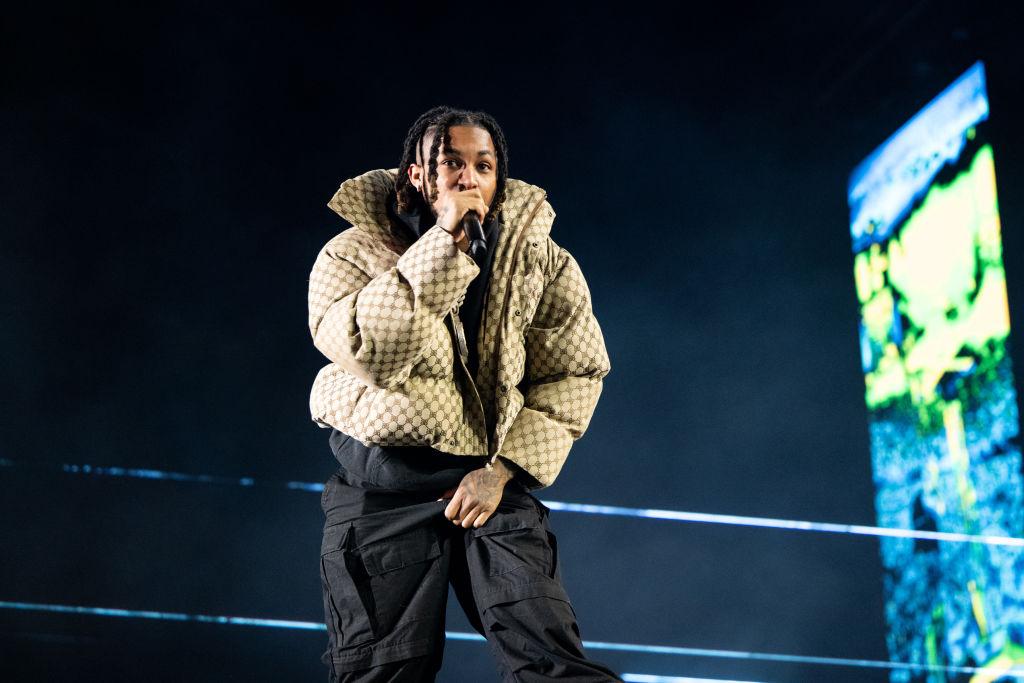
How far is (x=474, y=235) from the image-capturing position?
1405mm

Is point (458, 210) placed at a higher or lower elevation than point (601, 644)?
higher

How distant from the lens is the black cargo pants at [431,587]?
1354mm

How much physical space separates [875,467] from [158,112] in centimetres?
246

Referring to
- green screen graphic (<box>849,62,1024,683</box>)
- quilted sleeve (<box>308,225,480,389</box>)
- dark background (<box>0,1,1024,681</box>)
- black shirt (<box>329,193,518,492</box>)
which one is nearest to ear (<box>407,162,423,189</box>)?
black shirt (<box>329,193,518,492</box>)

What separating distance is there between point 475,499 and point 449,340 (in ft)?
0.72

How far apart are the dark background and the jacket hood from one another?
1.61 metres

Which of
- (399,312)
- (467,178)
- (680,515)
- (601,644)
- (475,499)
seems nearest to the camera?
(399,312)

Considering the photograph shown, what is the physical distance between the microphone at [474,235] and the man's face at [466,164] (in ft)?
0.43

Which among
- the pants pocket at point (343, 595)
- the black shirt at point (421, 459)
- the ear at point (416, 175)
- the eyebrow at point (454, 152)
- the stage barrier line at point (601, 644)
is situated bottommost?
the stage barrier line at point (601, 644)

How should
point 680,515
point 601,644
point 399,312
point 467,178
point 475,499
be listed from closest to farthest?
point 399,312 < point 475,499 < point 467,178 < point 601,644 < point 680,515

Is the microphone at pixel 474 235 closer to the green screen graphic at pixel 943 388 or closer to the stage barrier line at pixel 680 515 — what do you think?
the stage barrier line at pixel 680 515

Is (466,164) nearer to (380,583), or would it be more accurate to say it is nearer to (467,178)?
(467,178)

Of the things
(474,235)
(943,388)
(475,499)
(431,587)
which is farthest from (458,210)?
(943,388)

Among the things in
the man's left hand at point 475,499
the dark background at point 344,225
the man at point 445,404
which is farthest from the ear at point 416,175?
the dark background at point 344,225
